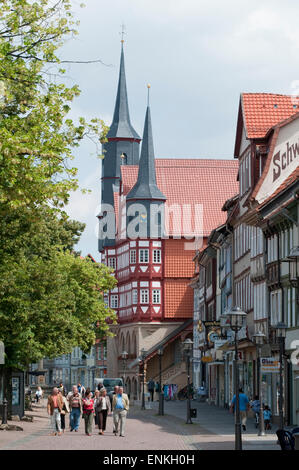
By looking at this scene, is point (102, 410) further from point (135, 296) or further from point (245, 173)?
point (135, 296)

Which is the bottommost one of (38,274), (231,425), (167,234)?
(231,425)

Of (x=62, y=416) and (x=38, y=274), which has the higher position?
(x=38, y=274)

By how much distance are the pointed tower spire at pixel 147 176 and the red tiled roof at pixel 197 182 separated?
5.96 ft

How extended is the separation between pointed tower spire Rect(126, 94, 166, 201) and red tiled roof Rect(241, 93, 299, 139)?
147 ft

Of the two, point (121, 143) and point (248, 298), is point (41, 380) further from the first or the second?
point (248, 298)

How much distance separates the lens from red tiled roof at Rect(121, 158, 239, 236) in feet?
323

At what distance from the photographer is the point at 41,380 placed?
11456 centimetres

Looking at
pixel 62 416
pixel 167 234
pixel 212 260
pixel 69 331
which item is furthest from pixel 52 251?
pixel 167 234

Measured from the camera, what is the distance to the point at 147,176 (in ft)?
320

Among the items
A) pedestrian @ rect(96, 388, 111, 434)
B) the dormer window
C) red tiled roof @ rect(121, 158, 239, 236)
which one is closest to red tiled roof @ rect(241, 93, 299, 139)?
the dormer window

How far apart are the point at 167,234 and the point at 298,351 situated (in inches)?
2215

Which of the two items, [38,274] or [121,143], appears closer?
[38,274]

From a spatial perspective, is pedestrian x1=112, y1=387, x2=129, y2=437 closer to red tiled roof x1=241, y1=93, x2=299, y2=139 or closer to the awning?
red tiled roof x1=241, y1=93, x2=299, y2=139

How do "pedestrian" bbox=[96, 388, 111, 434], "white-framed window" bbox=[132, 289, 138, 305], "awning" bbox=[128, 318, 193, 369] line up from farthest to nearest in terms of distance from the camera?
"white-framed window" bbox=[132, 289, 138, 305] < "awning" bbox=[128, 318, 193, 369] < "pedestrian" bbox=[96, 388, 111, 434]
